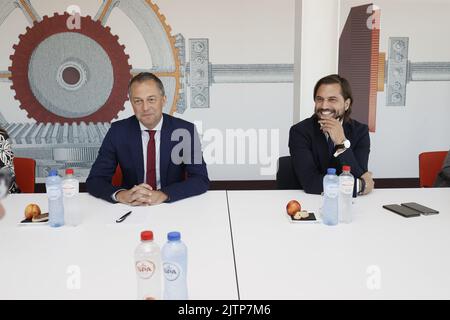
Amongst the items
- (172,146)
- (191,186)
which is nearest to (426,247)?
(191,186)

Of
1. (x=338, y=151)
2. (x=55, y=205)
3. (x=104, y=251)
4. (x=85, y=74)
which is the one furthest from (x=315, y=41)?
(x=104, y=251)

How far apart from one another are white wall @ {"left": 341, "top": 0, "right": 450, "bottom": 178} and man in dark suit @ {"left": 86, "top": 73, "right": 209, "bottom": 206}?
3307mm

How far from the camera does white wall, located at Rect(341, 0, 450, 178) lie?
4973mm

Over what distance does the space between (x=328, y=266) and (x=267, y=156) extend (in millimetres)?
3886

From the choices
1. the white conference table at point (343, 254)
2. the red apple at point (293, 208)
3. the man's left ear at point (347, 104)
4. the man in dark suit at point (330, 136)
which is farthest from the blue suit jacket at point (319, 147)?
the red apple at point (293, 208)

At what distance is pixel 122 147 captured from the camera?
8.35 feet

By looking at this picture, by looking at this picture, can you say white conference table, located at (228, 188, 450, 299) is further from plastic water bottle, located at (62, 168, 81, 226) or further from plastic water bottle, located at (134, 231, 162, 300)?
plastic water bottle, located at (62, 168, 81, 226)

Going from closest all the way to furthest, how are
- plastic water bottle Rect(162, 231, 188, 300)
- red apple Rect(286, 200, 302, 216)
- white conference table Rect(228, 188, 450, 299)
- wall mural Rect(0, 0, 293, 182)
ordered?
plastic water bottle Rect(162, 231, 188, 300) < white conference table Rect(228, 188, 450, 299) < red apple Rect(286, 200, 302, 216) < wall mural Rect(0, 0, 293, 182)

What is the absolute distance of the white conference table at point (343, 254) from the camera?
127 centimetres

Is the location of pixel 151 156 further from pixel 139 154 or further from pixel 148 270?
pixel 148 270

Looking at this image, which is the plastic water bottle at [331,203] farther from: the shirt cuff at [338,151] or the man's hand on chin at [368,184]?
the shirt cuff at [338,151]

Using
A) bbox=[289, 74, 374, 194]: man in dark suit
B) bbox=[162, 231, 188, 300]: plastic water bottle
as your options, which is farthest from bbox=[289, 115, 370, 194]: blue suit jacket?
bbox=[162, 231, 188, 300]: plastic water bottle

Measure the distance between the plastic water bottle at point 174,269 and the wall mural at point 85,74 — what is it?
407 centimetres

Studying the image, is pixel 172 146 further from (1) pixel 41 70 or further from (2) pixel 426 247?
(1) pixel 41 70
